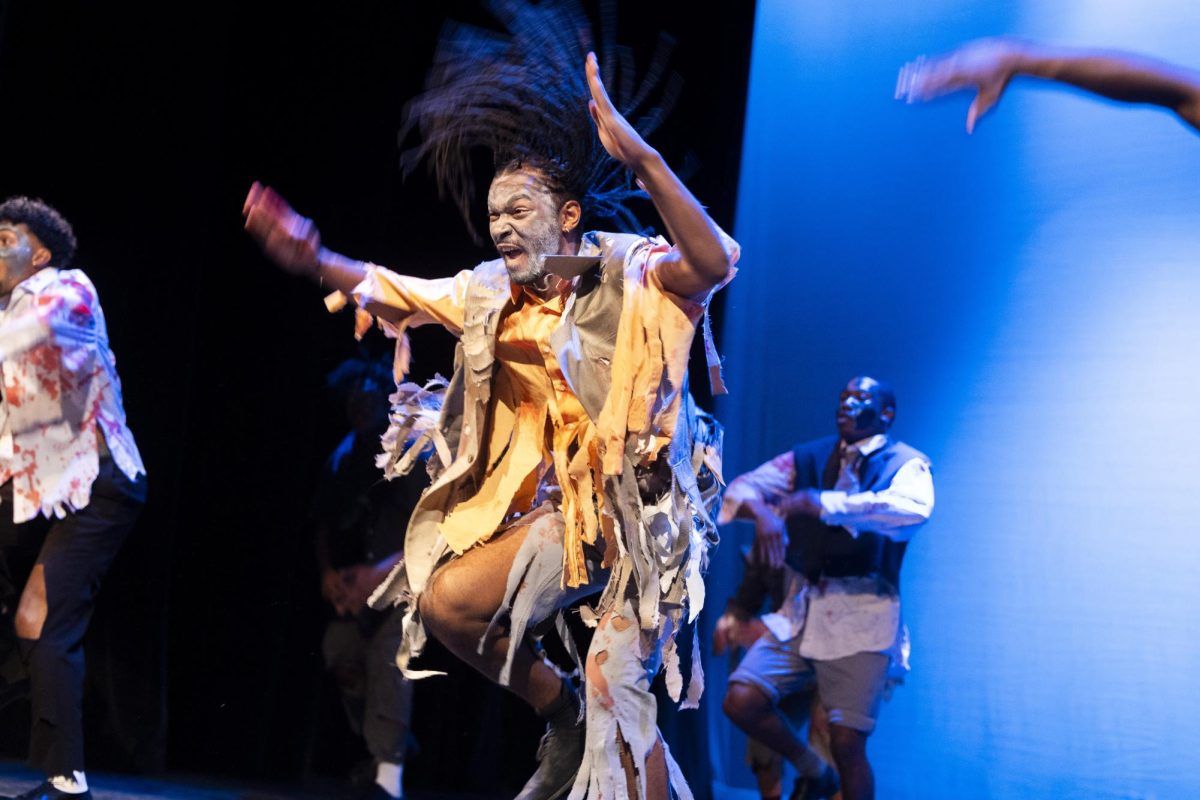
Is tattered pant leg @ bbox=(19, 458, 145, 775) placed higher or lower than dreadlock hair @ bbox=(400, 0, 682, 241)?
lower

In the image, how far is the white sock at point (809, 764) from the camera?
14.0ft

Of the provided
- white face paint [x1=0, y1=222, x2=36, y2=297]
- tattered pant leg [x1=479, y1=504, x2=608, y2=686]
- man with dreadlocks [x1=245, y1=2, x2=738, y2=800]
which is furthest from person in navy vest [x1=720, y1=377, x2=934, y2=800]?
white face paint [x1=0, y1=222, x2=36, y2=297]

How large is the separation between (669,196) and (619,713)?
101cm

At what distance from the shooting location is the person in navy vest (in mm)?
4168

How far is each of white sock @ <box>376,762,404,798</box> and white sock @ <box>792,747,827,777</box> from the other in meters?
1.34

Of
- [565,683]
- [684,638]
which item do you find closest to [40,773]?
[684,638]

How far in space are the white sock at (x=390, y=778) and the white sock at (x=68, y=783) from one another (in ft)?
3.19

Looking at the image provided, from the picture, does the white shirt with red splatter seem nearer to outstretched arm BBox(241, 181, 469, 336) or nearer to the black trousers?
the black trousers

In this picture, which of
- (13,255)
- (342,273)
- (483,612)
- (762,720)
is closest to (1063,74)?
(483,612)

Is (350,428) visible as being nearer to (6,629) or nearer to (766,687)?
(6,629)

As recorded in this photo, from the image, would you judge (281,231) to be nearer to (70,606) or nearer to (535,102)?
(535,102)

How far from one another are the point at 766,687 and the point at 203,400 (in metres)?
2.47

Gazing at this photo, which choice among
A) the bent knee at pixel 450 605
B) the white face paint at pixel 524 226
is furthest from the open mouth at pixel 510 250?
the bent knee at pixel 450 605

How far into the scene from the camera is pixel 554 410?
2.83m
